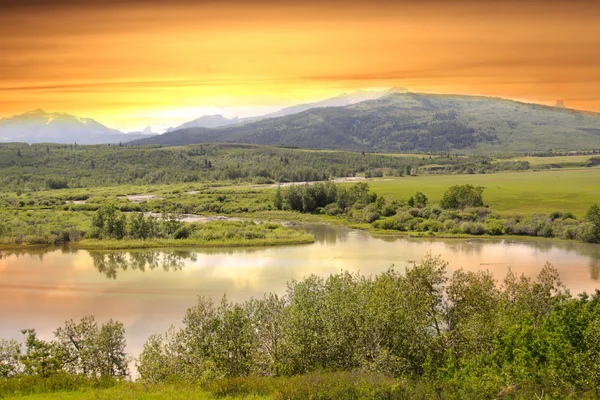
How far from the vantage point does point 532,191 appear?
93.8 m

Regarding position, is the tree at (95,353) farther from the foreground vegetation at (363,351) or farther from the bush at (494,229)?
the bush at (494,229)

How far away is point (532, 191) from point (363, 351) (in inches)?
3312

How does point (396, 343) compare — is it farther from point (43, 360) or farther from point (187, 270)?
point (187, 270)

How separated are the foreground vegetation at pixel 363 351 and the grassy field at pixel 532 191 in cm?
5604

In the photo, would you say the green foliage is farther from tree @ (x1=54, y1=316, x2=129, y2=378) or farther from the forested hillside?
the forested hillside

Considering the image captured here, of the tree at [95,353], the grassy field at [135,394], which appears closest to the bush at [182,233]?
the tree at [95,353]

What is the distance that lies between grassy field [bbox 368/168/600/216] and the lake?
21.0 m

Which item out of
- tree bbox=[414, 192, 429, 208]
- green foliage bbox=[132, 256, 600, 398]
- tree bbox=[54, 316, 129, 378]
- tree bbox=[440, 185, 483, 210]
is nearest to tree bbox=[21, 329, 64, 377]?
tree bbox=[54, 316, 129, 378]

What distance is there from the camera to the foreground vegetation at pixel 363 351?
15094mm

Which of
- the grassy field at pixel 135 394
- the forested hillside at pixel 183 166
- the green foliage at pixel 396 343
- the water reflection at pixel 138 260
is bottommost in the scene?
the water reflection at pixel 138 260

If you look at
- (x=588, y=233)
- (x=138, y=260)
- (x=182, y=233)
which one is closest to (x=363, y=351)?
(x=138, y=260)

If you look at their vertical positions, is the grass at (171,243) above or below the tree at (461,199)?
below

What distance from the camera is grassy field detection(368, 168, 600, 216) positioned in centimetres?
7756

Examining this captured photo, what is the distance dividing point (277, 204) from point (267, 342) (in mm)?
66667
